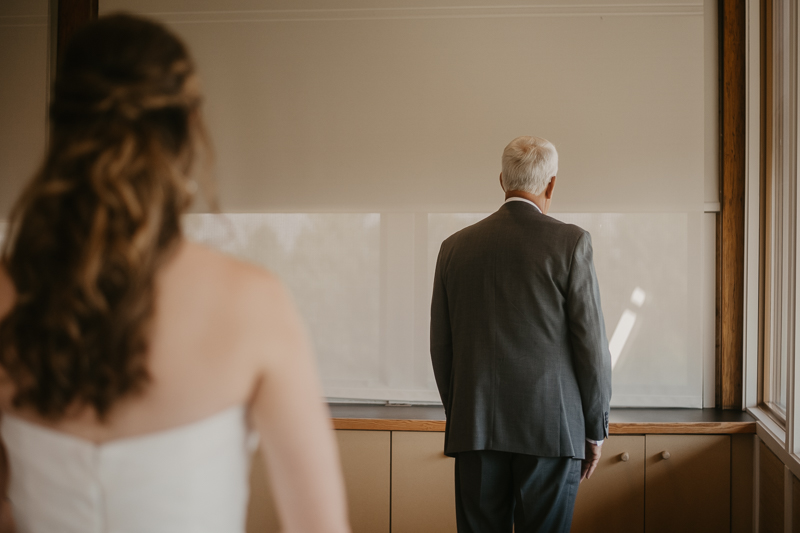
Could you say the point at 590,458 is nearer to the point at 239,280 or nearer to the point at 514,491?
the point at 514,491

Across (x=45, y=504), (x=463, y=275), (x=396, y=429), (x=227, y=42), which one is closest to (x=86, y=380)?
(x=45, y=504)

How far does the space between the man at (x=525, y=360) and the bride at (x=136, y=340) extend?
92 centimetres

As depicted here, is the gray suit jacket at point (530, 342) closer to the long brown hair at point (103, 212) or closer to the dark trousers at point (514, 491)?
the dark trousers at point (514, 491)

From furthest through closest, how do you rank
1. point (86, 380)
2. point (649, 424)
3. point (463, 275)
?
point (649, 424) < point (463, 275) < point (86, 380)

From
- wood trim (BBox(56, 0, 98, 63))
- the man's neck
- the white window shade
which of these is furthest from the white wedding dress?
wood trim (BBox(56, 0, 98, 63))

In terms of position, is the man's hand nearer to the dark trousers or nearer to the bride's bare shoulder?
the dark trousers

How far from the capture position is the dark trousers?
1.55 metres

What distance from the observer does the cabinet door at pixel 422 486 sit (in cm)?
225

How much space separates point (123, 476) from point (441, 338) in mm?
1142

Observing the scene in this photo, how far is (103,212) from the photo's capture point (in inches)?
23.0

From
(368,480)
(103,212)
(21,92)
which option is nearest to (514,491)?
(368,480)

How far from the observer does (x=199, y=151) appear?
66 centimetres

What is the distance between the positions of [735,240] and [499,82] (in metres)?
1.29

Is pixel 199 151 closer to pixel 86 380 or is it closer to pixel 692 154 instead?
pixel 86 380
